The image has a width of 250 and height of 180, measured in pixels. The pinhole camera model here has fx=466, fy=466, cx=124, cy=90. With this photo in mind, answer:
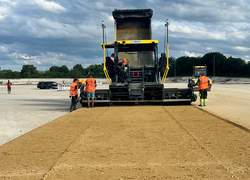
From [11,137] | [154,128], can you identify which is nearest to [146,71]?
[154,128]

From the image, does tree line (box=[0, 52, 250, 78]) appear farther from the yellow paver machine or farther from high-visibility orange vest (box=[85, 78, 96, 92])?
high-visibility orange vest (box=[85, 78, 96, 92])

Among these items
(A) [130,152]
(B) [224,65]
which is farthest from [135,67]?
(B) [224,65]

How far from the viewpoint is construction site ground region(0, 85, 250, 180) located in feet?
22.2

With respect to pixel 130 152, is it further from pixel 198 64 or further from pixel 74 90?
pixel 198 64

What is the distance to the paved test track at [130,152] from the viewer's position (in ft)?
22.2

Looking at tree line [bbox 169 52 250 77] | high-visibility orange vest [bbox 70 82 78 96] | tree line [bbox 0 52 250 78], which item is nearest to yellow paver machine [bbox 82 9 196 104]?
high-visibility orange vest [bbox 70 82 78 96]

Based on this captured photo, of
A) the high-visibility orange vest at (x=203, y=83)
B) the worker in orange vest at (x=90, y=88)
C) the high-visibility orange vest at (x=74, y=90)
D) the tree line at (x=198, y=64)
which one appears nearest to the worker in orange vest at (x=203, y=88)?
the high-visibility orange vest at (x=203, y=83)

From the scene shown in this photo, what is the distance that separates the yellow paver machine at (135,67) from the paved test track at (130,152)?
8388mm

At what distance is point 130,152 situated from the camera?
27.8ft

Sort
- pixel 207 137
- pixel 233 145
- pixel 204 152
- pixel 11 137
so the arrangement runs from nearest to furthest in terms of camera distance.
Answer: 1. pixel 204 152
2. pixel 233 145
3. pixel 207 137
4. pixel 11 137

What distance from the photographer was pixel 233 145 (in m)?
9.16

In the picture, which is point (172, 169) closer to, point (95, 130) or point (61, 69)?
point (95, 130)

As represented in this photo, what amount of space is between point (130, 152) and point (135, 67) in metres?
14.3

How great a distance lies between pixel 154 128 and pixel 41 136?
2.98 m
